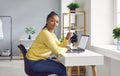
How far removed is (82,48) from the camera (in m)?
3.90

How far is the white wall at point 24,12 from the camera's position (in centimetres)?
830

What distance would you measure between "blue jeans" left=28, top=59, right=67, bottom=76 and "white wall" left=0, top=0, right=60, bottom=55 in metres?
5.22

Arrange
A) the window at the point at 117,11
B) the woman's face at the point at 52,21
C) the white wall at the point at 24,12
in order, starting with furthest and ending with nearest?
the white wall at the point at 24,12, the window at the point at 117,11, the woman's face at the point at 52,21

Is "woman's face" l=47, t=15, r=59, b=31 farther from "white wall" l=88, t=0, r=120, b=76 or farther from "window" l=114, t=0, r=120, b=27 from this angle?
"window" l=114, t=0, r=120, b=27


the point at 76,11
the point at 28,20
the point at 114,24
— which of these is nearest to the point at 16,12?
the point at 28,20

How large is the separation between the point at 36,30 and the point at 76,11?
3.70 metres

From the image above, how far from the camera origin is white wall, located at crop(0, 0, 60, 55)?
8.30 meters

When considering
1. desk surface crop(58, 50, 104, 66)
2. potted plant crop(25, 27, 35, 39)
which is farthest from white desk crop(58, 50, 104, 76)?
potted plant crop(25, 27, 35, 39)

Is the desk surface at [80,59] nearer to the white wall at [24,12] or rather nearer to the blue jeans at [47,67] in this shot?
the blue jeans at [47,67]

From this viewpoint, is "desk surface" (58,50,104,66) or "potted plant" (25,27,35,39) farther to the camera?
"potted plant" (25,27,35,39)

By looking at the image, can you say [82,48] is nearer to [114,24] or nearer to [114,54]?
[114,54]

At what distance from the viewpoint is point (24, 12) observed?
27.6 feet

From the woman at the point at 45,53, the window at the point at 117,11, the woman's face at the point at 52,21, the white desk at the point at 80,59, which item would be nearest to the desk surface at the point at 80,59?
the white desk at the point at 80,59

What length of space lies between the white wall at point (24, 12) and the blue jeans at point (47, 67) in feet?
17.1
